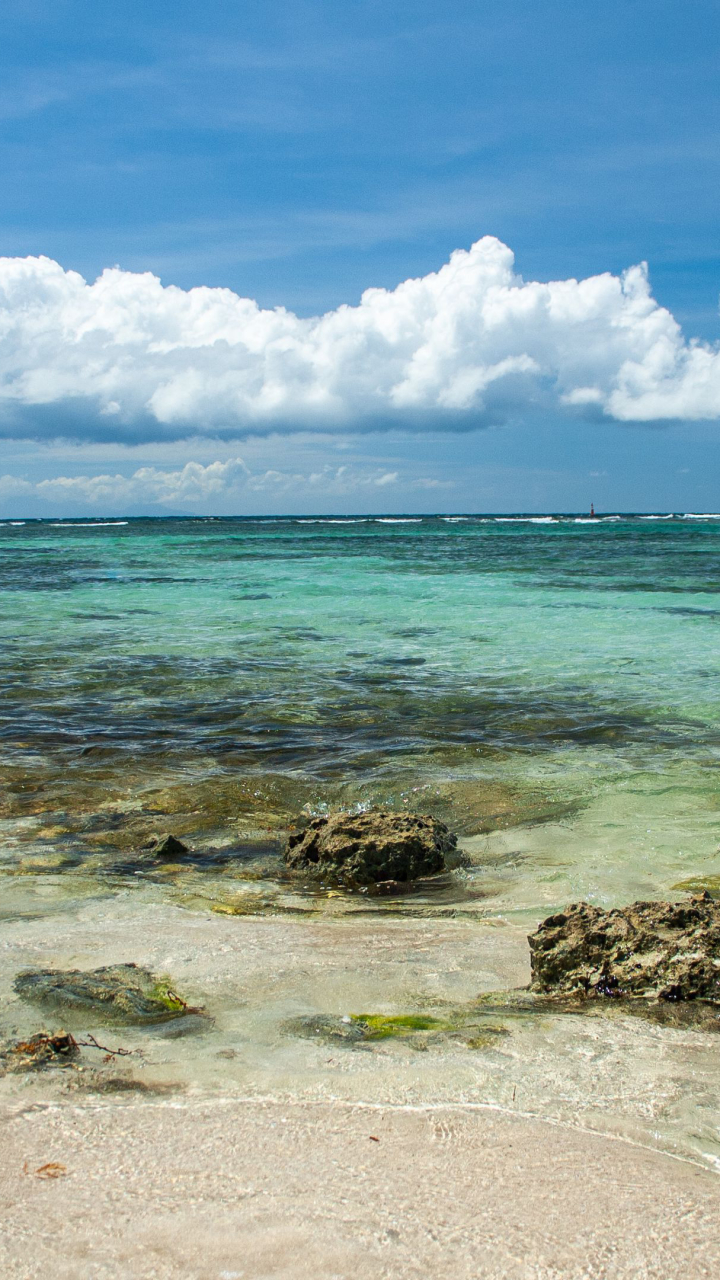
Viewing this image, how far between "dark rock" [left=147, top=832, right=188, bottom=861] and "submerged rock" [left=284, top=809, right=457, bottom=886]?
2.32 feet

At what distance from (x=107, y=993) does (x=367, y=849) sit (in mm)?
2153

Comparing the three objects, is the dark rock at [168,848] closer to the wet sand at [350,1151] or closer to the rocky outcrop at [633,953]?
the wet sand at [350,1151]

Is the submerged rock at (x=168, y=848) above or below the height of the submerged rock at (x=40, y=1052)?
below

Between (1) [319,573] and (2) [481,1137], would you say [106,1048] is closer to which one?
(2) [481,1137]

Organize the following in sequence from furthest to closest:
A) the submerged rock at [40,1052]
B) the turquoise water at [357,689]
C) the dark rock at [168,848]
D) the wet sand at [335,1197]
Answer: the turquoise water at [357,689], the dark rock at [168,848], the submerged rock at [40,1052], the wet sand at [335,1197]

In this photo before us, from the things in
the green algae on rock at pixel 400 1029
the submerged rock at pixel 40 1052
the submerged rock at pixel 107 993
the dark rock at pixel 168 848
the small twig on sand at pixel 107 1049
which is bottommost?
the dark rock at pixel 168 848

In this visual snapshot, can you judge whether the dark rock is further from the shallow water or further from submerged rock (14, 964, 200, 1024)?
submerged rock (14, 964, 200, 1024)

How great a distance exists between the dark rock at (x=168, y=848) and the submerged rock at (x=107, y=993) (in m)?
1.85

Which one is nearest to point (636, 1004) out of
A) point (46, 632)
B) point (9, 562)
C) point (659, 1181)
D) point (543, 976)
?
point (543, 976)

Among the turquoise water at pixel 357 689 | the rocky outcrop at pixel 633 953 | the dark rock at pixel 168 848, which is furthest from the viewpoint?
the turquoise water at pixel 357 689

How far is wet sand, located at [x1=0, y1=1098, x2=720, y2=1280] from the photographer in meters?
1.82

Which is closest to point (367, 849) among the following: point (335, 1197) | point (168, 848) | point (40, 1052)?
point (168, 848)

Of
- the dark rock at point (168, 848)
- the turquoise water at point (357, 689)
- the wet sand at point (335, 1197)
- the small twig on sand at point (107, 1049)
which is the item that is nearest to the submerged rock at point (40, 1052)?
the small twig on sand at point (107, 1049)

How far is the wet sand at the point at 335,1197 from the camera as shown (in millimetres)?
1824
